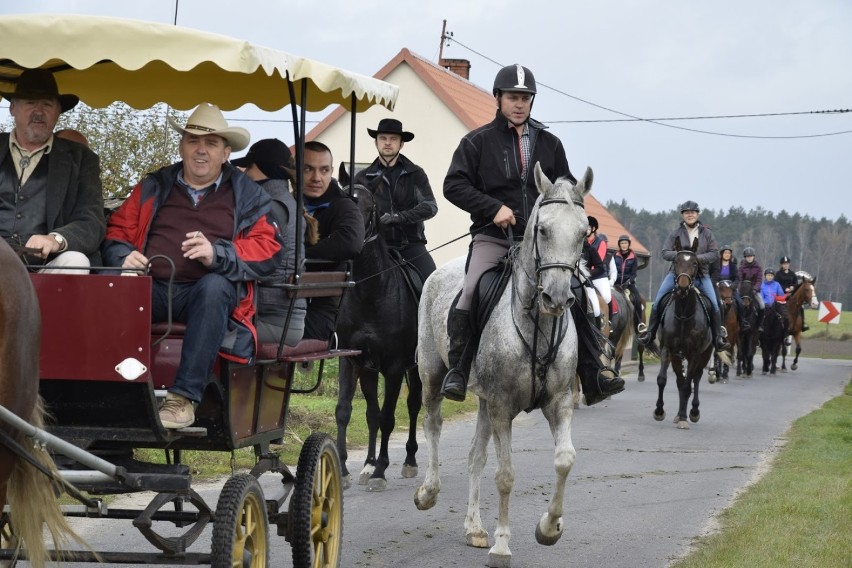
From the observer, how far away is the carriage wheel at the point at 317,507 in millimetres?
6504

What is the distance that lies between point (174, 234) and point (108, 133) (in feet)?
34.1

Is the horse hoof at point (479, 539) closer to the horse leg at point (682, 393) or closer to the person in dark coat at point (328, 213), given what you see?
the person in dark coat at point (328, 213)

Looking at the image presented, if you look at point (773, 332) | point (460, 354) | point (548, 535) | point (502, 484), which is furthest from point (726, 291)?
point (548, 535)

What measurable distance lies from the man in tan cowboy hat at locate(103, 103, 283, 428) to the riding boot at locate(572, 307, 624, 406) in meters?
2.79

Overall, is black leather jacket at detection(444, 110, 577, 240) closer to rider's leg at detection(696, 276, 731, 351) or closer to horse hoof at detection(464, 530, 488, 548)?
horse hoof at detection(464, 530, 488, 548)

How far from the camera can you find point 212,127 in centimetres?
618

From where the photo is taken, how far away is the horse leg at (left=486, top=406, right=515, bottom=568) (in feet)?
25.1

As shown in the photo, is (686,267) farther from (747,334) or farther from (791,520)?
(747,334)

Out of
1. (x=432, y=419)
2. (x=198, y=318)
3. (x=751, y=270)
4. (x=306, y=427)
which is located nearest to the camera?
(x=198, y=318)

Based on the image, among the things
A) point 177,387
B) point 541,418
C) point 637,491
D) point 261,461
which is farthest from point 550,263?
point 541,418

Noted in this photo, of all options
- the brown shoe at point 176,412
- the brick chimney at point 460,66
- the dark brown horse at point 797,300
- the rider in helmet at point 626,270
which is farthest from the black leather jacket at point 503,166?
the brick chimney at point 460,66

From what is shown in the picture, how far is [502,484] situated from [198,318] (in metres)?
2.93

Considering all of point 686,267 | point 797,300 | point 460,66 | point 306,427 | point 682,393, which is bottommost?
point 306,427

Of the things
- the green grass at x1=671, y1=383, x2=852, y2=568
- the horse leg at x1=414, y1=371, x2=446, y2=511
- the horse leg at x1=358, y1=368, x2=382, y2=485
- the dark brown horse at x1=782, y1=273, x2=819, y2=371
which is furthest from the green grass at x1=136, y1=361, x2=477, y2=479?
the dark brown horse at x1=782, y1=273, x2=819, y2=371
